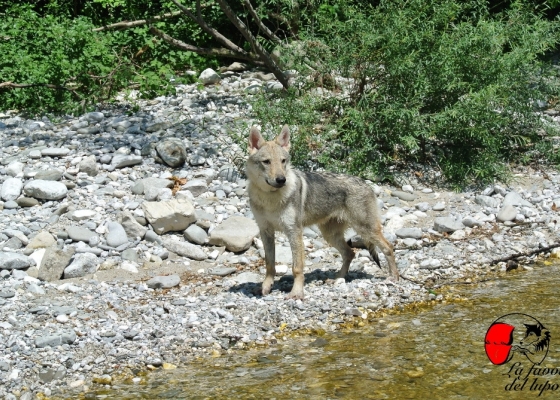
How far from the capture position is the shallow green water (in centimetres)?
626

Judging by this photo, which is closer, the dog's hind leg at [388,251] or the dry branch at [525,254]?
the dog's hind leg at [388,251]

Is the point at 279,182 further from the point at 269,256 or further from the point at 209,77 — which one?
the point at 209,77

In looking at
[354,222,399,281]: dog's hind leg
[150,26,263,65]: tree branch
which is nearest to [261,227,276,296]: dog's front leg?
[354,222,399,281]: dog's hind leg

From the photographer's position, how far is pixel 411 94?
1194 centimetres

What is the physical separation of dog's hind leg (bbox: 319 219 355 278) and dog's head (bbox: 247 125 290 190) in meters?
1.03

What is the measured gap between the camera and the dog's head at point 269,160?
26.7 ft

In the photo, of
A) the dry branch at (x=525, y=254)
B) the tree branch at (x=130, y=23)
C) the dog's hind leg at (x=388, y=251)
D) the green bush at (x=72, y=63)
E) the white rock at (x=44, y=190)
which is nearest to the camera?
the dog's hind leg at (x=388, y=251)

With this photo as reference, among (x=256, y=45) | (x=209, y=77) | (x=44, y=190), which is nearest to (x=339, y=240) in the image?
(x=44, y=190)

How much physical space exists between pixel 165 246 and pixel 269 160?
212cm

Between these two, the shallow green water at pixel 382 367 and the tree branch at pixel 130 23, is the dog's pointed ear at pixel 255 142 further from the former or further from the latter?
the tree branch at pixel 130 23

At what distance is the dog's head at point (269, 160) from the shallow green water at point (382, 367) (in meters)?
1.69

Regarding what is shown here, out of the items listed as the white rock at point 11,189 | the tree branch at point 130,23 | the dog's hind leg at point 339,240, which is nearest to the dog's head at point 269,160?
the dog's hind leg at point 339,240

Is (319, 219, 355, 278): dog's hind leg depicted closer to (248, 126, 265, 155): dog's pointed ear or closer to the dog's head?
the dog's head

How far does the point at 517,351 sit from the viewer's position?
6.84 m
